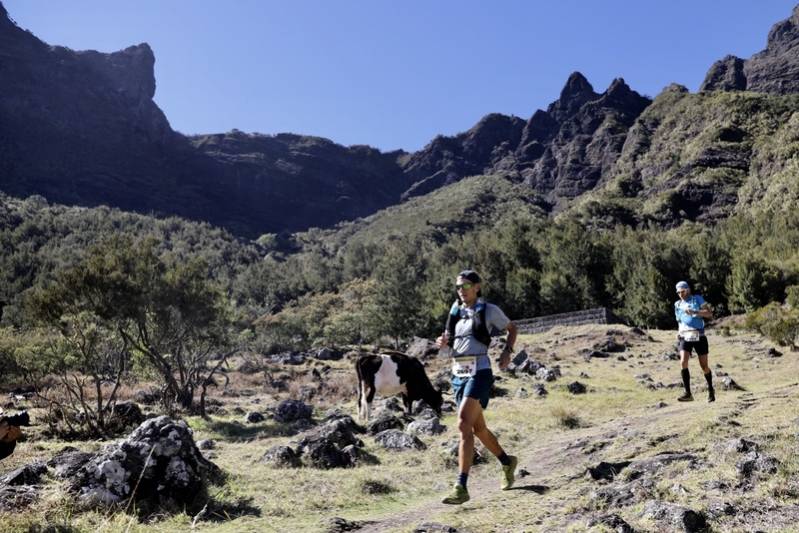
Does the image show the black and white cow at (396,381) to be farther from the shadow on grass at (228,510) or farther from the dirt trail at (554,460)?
the shadow on grass at (228,510)

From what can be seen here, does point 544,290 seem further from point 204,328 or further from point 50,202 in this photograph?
point 50,202

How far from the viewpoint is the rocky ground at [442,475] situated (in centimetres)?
466

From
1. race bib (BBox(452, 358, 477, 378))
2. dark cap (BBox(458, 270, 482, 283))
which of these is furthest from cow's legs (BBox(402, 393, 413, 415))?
dark cap (BBox(458, 270, 482, 283))

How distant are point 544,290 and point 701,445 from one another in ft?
158

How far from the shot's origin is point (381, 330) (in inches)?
2012

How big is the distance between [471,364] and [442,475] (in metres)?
2.73

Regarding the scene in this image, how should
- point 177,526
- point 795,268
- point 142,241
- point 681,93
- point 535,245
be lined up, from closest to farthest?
point 177,526, point 142,241, point 795,268, point 535,245, point 681,93

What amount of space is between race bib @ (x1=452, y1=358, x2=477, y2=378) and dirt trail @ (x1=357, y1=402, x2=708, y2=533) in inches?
51.7

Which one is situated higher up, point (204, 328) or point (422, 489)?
point (204, 328)

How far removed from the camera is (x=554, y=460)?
7.81m

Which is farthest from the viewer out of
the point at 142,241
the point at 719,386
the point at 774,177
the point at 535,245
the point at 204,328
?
the point at 774,177

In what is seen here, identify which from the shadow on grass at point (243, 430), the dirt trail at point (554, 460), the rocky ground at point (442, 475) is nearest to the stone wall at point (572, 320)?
the rocky ground at point (442, 475)

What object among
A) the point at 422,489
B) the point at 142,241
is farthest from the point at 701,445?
the point at 142,241

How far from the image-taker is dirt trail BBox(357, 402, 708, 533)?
5646 mm
